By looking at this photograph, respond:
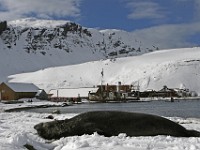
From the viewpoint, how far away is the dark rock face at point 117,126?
1769 cm

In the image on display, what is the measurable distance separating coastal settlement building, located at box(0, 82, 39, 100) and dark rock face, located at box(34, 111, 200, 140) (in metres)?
110

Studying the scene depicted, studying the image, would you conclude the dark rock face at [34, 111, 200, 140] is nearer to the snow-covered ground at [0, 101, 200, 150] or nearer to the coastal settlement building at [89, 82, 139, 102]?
the snow-covered ground at [0, 101, 200, 150]

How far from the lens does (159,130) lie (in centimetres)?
1769

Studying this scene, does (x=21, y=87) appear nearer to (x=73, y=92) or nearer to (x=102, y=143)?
(x=73, y=92)

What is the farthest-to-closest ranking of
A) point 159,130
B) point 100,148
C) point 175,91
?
point 175,91
point 159,130
point 100,148

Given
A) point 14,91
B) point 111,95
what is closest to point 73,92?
point 111,95

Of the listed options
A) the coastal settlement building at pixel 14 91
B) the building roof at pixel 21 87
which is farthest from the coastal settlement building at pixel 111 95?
the coastal settlement building at pixel 14 91

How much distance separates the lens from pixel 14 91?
4941 inches

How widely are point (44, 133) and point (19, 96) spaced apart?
112m

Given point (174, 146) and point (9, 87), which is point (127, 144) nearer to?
point (174, 146)

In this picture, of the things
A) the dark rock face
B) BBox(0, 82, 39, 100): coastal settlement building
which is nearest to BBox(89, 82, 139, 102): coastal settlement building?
BBox(0, 82, 39, 100): coastal settlement building

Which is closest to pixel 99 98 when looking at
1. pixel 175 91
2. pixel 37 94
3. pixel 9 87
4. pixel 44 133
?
pixel 37 94

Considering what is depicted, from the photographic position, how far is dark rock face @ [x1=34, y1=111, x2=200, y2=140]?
58.0ft

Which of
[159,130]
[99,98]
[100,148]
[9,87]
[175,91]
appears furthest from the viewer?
[175,91]
